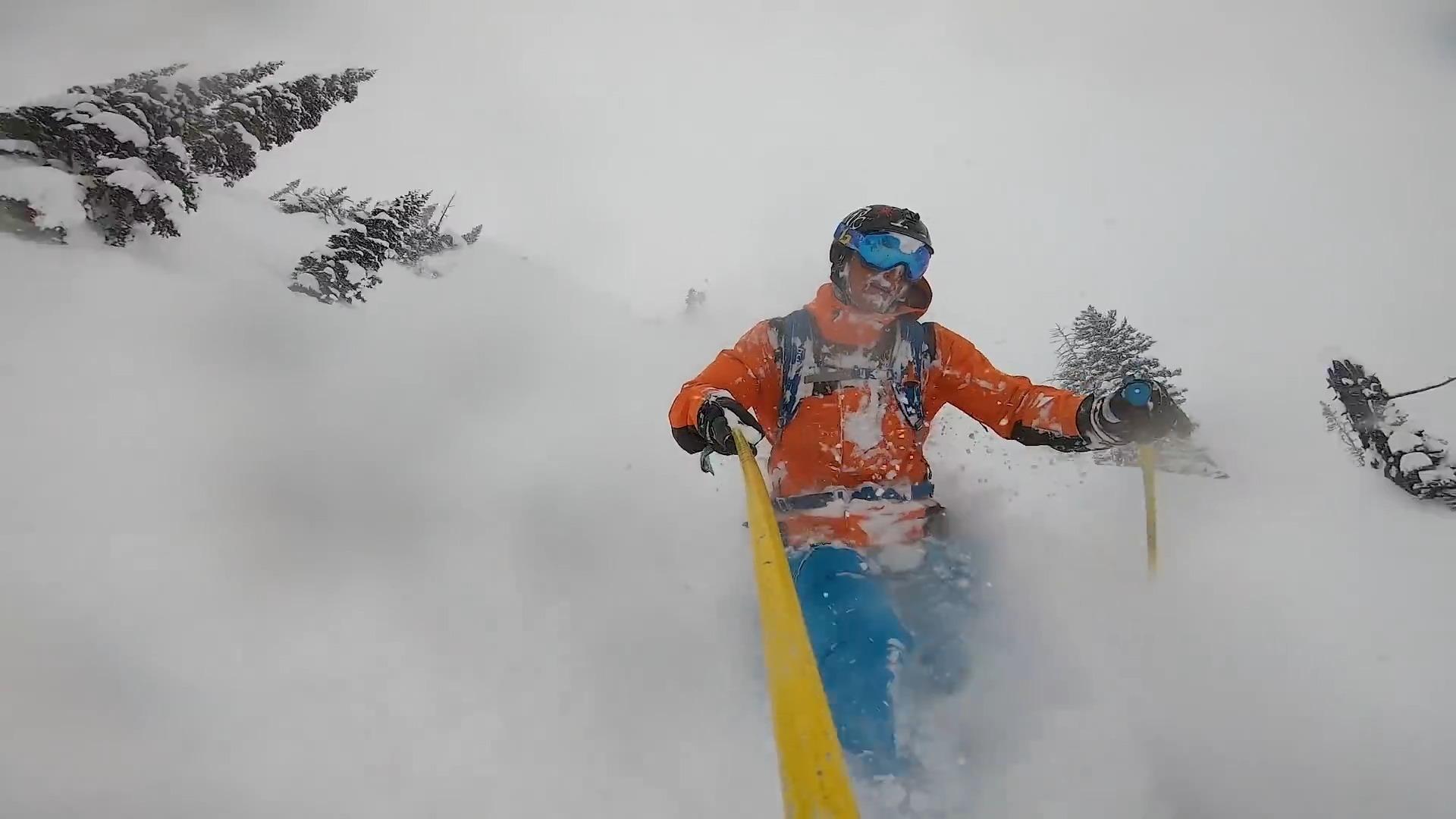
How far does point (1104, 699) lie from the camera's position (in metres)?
2.62

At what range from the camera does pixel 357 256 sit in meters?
5.95

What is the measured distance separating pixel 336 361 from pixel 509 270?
149 inches

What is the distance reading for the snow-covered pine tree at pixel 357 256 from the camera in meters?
5.24

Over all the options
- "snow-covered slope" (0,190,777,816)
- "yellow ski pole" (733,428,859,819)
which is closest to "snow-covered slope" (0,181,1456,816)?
"snow-covered slope" (0,190,777,816)

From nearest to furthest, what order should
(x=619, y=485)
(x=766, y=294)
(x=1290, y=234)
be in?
1. (x=619, y=485)
2. (x=1290, y=234)
3. (x=766, y=294)

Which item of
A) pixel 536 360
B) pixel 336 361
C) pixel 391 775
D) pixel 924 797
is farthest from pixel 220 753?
pixel 536 360

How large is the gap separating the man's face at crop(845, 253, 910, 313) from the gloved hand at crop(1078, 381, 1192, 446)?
1026mm

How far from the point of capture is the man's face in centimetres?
324

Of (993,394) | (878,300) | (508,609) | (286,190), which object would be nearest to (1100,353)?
(993,394)

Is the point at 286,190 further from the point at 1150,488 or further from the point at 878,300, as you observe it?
the point at 1150,488

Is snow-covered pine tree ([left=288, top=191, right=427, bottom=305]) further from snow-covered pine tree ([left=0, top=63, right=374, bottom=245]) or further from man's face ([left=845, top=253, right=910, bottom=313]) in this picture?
man's face ([left=845, top=253, right=910, bottom=313])

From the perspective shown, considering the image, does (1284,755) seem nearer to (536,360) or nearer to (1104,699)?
(1104,699)

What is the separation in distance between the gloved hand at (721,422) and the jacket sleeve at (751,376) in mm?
154

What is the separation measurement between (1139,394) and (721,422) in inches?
69.8
